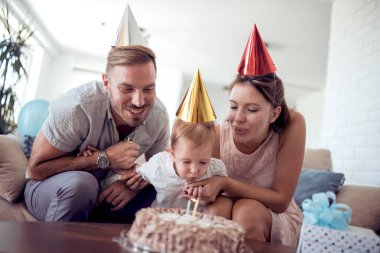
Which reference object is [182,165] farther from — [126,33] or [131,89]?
[126,33]

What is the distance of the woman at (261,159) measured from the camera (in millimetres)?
Answer: 1236

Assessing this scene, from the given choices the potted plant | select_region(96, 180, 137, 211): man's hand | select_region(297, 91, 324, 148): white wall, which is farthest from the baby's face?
select_region(297, 91, 324, 148): white wall

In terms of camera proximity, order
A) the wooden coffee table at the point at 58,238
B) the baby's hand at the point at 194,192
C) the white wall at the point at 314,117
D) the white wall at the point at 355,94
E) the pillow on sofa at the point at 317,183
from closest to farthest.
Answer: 1. the wooden coffee table at the point at 58,238
2. the baby's hand at the point at 194,192
3. the pillow on sofa at the point at 317,183
4. the white wall at the point at 355,94
5. the white wall at the point at 314,117

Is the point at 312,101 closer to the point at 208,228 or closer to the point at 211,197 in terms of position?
the point at 211,197

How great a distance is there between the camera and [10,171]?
1.60 meters

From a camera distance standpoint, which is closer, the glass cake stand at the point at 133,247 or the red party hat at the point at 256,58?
the glass cake stand at the point at 133,247

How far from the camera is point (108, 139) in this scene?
1.51 meters

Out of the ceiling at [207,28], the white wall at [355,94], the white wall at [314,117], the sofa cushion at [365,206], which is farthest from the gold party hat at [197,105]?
the white wall at [314,117]

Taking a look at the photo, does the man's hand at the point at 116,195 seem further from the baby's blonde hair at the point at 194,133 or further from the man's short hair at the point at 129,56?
the man's short hair at the point at 129,56

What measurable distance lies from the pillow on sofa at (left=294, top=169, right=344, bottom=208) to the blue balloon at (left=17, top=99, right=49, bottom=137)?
2298 mm

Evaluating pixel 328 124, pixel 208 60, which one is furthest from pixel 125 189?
pixel 208 60

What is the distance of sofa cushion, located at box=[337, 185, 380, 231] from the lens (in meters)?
1.98

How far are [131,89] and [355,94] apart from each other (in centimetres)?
214

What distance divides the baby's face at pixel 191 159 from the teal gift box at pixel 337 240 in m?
0.51
